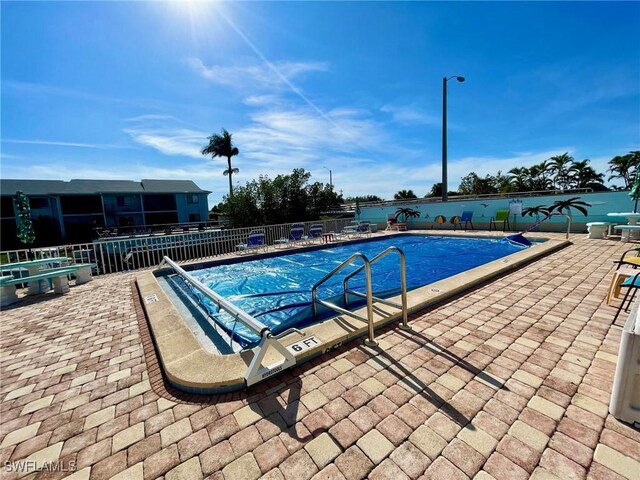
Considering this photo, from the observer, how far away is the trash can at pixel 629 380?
1629 mm

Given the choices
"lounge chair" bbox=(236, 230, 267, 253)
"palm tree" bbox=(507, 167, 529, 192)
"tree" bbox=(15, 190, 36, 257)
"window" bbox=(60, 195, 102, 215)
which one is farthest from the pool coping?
"palm tree" bbox=(507, 167, 529, 192)

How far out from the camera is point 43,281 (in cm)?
577

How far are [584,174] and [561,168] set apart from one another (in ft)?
7.54

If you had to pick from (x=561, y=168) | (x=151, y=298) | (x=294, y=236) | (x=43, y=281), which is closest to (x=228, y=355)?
(x=151, y=298)

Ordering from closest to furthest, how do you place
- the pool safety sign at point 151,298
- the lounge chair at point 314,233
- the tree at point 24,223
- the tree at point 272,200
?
1. the pool safety sign at point 151,298
2. the tree at point 24,223
3. the lounge chair at point 314,233
4. the tree at point 272,200

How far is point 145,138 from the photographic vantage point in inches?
798

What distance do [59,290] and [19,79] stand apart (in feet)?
17.0

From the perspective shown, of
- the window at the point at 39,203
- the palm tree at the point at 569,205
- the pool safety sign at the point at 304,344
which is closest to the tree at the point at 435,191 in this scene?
the palm tree at the point at 569,205

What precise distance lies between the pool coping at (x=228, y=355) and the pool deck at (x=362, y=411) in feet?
0.37

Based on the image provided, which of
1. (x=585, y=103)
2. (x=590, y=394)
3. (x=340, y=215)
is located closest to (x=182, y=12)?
(x=590, y=394)

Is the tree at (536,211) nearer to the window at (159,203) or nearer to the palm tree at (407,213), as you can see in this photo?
the palm tree at (407,213)

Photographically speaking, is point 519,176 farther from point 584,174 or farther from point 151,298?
point 151,298

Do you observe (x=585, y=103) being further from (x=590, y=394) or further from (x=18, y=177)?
(x=18, y=177)

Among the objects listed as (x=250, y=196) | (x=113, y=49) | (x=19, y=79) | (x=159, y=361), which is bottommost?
(x=159, y=361)
